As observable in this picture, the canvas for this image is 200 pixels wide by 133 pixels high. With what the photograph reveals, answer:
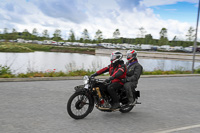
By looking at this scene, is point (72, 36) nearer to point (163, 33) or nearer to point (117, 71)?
point (163, 33)

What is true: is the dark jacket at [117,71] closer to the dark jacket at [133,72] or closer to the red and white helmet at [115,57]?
the red and white helmet at [115,57]

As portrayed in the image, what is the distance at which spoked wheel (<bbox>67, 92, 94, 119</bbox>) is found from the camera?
Result: 5.31 m

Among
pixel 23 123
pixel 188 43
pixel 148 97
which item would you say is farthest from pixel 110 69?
pixel 188 43

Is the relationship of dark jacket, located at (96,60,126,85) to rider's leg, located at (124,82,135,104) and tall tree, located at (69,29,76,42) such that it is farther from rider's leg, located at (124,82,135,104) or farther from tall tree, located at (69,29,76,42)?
tall tree, located at (69,29,76,42)

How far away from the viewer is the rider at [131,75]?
593cm

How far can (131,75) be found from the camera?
244 inches

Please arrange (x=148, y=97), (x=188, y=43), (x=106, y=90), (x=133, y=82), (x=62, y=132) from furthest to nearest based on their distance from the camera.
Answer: (x=188, y=43) < (x=148, y=97) < (x=133, y=82) < (x=106, y=90) < (x=62, y=132)

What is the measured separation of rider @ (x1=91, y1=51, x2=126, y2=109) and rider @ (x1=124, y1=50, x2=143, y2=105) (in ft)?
0.73

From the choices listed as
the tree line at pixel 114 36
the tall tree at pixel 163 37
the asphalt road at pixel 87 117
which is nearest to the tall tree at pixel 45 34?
the tree line at pixel 114 36

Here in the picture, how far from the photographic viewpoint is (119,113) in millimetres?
6379

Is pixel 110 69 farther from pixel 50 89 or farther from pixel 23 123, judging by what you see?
pixel 50 89

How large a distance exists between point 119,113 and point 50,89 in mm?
3925

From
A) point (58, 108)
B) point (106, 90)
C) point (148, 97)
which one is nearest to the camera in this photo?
point (106, 90)

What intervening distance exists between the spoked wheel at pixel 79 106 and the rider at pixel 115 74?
58cm
